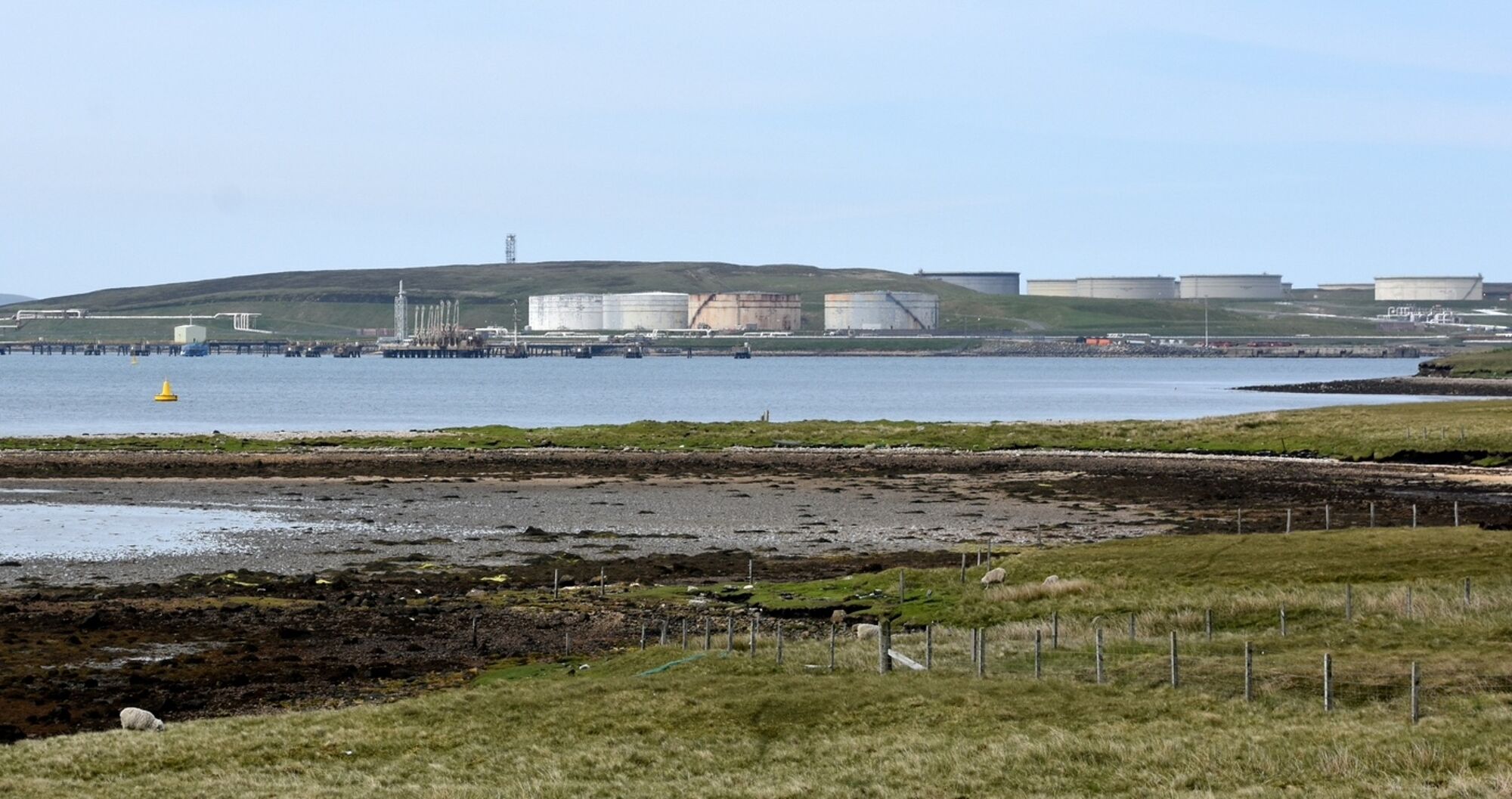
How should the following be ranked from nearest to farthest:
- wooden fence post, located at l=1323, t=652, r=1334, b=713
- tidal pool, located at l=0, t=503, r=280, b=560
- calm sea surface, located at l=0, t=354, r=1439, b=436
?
wooden fence post, located at l=1323, t=652, r=1334, b=713 → tidal pool, located at l=0, t=503, r=280, b=560 → calm sea surface, located at l=0, t=354, r=1439, b=436

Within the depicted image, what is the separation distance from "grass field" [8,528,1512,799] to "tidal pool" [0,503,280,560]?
21.7 metres

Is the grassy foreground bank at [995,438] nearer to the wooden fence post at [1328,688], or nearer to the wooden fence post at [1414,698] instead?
the wooden fence post at [1328,688]

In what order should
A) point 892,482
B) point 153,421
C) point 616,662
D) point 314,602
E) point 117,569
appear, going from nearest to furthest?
point 616,662 → point 314,602 → point 117,569 → point 892,482 → point 153,421

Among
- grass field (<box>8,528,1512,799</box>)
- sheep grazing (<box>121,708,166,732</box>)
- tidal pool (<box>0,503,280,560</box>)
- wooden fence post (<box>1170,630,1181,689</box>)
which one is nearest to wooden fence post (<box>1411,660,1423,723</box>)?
grass field (<box>8,528,1512,799</box>)

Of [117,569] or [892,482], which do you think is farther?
[892,482]

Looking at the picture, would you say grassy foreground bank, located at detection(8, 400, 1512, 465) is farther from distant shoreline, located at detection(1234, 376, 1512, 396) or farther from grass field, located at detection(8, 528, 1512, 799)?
distant shoreline, located at detection(1234, 376, 1512, 396)

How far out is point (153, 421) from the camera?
122 metres

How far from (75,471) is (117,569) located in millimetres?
31936

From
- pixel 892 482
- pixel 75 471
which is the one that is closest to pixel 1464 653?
pixel 892 482

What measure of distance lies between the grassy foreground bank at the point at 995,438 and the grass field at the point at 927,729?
152 feet

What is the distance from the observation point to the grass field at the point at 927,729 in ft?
73.4

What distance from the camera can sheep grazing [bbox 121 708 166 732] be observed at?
26.8 meters

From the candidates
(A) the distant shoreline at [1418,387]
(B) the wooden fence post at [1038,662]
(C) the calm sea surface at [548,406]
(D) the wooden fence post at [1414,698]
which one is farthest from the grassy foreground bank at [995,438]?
(A) the distant shoreline at [1418,387]

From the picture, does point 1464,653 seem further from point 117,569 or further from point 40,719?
point 117,569
